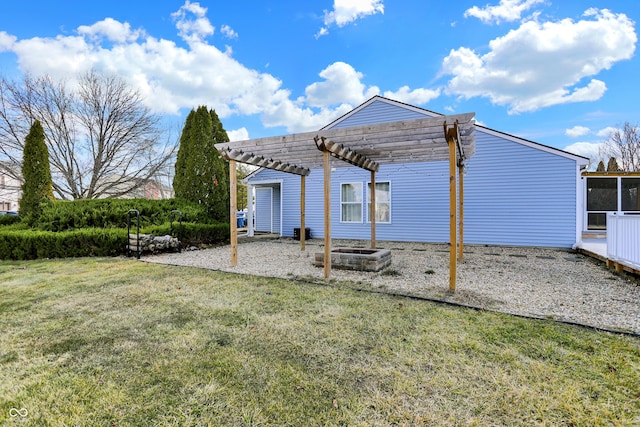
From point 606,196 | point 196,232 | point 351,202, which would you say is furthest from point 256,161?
point 606,196

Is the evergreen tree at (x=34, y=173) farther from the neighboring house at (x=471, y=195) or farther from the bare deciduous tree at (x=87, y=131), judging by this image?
the neighboring house at (x=471, y=195)

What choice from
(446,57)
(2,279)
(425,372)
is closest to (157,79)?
(2,279)

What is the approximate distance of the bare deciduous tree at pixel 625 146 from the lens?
20297 millimetres

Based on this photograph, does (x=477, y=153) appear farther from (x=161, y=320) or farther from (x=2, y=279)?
(x=2, y=279)

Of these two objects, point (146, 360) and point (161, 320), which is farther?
point (161, 320)

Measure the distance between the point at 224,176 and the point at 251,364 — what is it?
9825mm

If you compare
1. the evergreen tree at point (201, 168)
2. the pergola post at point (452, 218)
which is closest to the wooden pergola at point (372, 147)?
the pergola post at point (452, 218)

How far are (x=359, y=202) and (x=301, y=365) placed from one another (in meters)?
9.21

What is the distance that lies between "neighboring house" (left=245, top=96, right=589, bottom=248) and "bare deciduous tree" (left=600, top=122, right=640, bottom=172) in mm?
17106

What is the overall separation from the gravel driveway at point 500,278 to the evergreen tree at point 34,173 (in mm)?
4622

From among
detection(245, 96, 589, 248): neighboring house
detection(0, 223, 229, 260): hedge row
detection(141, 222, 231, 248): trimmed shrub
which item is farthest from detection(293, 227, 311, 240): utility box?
detection(0, 223, 229, 260): hedge row

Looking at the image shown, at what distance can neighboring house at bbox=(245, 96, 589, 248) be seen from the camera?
344 inches

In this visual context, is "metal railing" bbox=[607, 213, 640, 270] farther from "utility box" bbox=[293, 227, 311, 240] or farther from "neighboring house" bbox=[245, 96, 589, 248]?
"utility box" bbox=[293, 227, 311, 240]

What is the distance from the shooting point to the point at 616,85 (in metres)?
13.6
